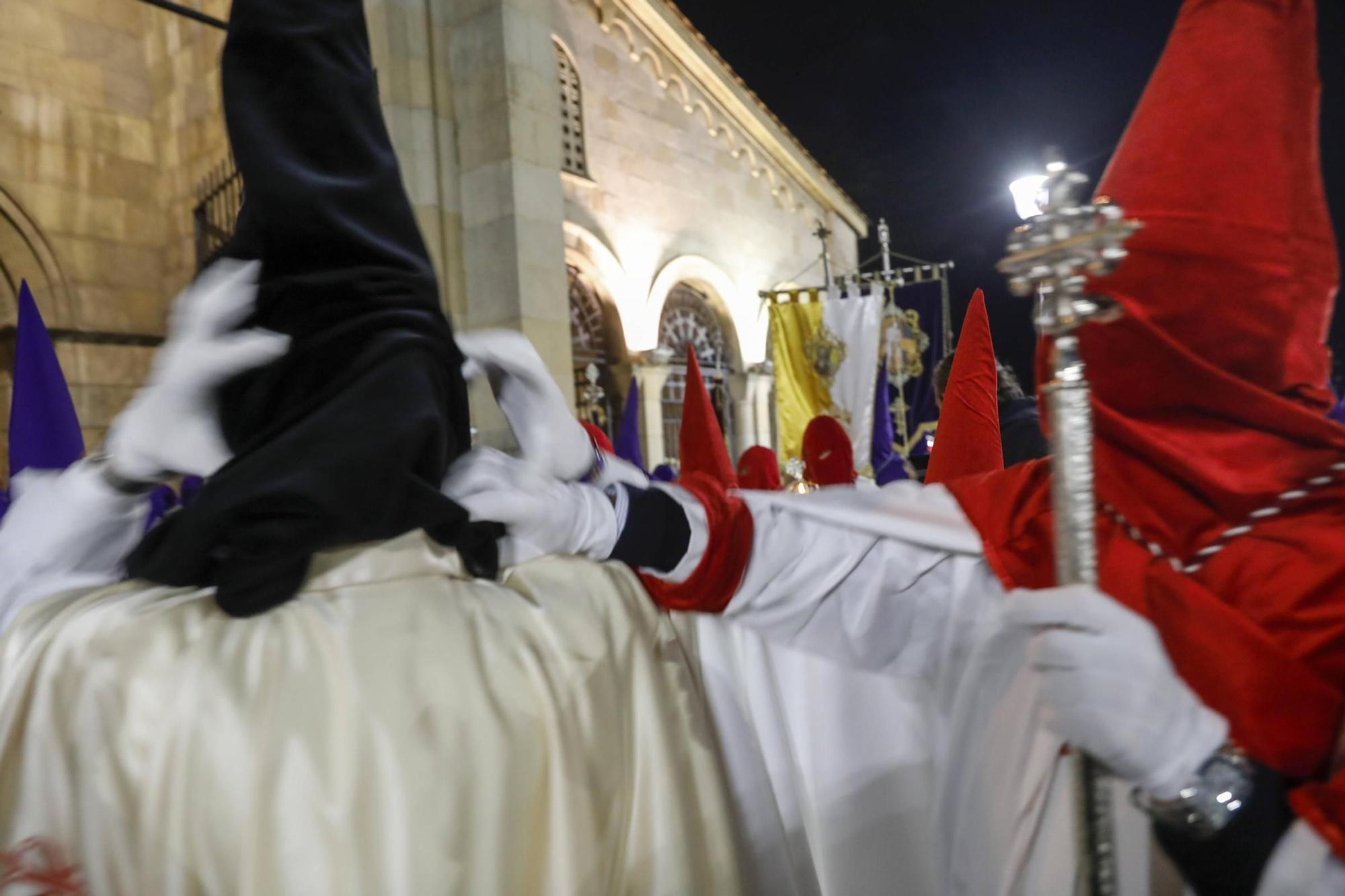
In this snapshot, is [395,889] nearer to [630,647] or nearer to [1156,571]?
[630,647]

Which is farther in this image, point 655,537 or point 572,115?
point 572,115

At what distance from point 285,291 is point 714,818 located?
1225 millimetres

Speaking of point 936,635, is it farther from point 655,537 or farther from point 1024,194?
point 1024,194

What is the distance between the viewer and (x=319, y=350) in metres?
1.27

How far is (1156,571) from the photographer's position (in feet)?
3.39

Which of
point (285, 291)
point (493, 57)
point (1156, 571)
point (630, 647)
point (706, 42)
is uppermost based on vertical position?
point (706, 42)

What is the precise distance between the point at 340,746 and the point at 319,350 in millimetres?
643

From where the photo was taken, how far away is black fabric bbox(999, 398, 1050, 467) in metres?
2.68

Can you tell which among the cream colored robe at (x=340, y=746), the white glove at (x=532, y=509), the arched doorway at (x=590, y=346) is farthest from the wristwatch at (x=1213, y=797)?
the arched doorway at (x=590, y=346)

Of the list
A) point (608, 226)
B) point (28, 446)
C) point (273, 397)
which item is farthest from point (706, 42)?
point (273, 397)

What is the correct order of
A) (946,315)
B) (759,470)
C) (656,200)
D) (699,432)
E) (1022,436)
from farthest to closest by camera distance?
1. (656,200)
2. (946,315)
3. (759,470)
4. (699,432)
5. (1022,436)

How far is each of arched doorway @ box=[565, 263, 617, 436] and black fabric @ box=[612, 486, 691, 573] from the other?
777 centimetres

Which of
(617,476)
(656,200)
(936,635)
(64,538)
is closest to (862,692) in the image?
(936,635)

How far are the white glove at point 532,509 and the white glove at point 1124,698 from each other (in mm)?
781
